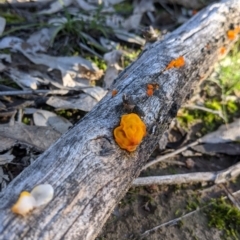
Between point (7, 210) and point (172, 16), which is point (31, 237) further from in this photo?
point (172, 16)

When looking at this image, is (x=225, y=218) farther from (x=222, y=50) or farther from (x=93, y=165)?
(x=222, y=50)

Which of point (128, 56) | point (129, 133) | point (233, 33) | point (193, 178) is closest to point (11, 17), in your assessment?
point (128, 56)

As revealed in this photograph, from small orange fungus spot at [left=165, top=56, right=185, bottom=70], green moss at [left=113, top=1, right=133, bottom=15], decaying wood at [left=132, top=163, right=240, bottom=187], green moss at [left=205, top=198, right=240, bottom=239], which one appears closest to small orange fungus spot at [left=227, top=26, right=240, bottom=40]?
small orange fungus spot at [left=165, top=56, right=185, bottom=70]

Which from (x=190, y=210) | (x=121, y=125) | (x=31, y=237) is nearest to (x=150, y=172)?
(x=190, y=210)

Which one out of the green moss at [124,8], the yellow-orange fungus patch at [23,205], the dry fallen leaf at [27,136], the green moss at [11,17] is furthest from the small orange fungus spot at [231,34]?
the yellow-orange fungus patch at [23,205]

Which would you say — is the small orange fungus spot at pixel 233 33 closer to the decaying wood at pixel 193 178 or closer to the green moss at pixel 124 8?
the decaying wood at pixel 193 178

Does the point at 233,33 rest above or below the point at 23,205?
below
